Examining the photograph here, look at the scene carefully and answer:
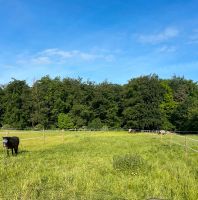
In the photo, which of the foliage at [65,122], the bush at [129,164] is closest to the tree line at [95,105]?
the foliage at [65,122]

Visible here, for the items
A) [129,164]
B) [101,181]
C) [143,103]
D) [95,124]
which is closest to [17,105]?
[95,124]

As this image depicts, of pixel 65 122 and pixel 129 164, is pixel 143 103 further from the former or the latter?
pixel 129 164

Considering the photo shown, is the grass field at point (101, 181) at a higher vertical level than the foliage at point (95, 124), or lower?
lower

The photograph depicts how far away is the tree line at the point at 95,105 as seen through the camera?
8888 centimetres

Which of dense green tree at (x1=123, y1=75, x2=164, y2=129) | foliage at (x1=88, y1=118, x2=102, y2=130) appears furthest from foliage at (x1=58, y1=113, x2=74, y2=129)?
dense green tree at (x1=123, y1=75, x2=164, y2=129)

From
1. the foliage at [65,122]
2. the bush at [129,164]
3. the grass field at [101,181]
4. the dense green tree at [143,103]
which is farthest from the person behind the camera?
the foliage at [65,122]

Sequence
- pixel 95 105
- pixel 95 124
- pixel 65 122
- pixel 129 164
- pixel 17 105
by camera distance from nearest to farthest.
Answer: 1. pixel 129 164
2. pixel 95 124
3. pixel 65 122
4. pixel 95 105
5. pixel 17 105

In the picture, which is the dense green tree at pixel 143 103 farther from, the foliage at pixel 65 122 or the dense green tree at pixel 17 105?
the dense green tree at pixel 17 105

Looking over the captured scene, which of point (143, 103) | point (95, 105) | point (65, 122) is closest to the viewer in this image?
point (143, 103)

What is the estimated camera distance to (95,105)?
94.4m

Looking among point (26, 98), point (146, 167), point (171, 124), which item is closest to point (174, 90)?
point (171, 124)

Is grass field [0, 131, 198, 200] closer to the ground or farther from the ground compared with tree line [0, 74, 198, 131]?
closer to the ground

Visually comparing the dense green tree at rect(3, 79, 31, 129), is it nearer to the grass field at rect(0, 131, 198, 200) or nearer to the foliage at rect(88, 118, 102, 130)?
the foliage at rect(88, 118, 102, 130)

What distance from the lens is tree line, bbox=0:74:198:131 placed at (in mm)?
88875
